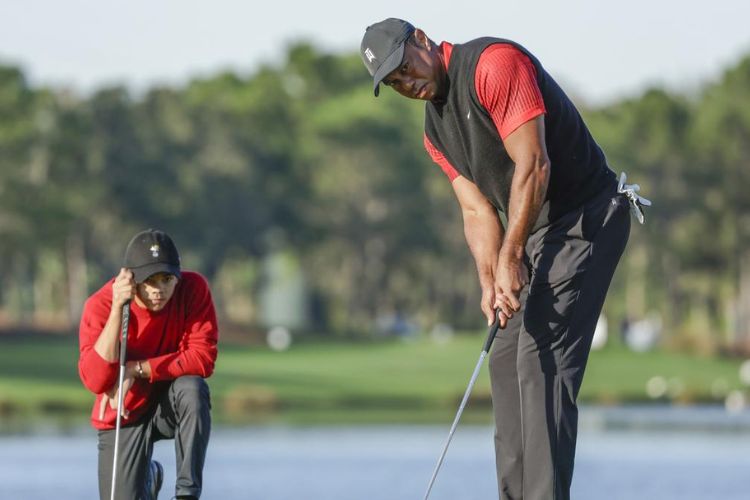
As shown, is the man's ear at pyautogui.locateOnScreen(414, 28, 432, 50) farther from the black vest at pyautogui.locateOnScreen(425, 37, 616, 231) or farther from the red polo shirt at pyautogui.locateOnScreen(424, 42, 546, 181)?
the red polo shirt at pyautogui.locateOnScreen(424, 42, 546, 181)

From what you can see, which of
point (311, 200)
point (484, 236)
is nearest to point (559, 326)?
point (484, 236)

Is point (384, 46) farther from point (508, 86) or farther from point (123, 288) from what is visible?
point (123, 288)

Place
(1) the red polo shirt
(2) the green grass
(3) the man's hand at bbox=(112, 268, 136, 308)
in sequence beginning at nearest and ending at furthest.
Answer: (1) the red polo shirt
(3) the man's hand at bbox=(112, 268, 136, 308)
(2) the green grass

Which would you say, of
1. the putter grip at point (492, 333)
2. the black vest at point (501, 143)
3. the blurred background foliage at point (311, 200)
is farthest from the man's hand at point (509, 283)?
the blurred background foliage at point (311, 200)

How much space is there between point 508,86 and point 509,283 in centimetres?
74

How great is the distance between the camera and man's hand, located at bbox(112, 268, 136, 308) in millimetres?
8102

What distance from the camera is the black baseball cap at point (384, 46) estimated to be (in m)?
6.86

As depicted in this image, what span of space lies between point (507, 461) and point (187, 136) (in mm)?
68138

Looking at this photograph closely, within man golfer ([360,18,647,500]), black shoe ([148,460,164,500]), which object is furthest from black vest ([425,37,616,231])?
black shoe ([148,460,164,500])

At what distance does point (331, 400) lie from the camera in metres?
46.6

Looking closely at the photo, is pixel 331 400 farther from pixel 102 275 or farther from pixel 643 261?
pixel 643 261

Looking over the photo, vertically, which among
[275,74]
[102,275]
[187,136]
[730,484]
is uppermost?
[275,74]

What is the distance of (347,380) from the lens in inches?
2009

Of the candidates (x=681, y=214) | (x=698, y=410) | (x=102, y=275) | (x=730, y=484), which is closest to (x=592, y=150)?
(x=730, y=484)
